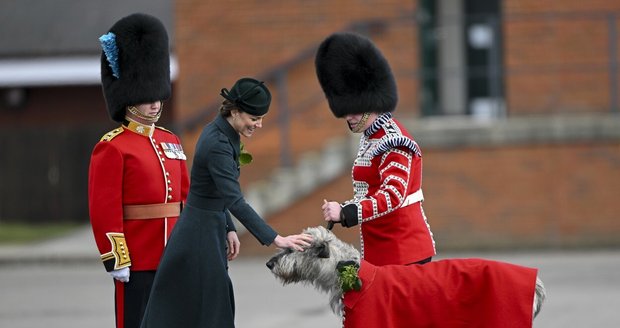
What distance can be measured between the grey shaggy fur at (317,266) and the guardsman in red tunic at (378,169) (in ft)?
0.67

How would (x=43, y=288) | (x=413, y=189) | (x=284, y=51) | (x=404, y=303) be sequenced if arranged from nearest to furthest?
1. (x=404, y=303)
2. (x=413, y=189)
3. (x=43, y=288)
4. (x=284, y=51)

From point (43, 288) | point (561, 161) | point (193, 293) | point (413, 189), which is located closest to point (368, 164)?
point (413, 189)

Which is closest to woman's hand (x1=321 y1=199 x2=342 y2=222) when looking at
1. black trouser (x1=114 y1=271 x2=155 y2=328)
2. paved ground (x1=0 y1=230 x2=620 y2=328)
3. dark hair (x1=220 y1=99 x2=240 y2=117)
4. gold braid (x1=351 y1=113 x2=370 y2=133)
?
gold braid (x1=351 y1=113 x2=370 y2=133)

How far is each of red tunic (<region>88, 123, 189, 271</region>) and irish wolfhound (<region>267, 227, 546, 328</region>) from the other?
3.03 feet

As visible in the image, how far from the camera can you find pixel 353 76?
23.9 ft

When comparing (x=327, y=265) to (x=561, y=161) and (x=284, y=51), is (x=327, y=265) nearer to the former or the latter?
(x=561, y=161)

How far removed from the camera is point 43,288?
46.2 ft

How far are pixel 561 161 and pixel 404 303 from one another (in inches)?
391

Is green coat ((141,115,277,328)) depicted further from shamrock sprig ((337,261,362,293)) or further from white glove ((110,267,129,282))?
shamrock sprig ((337,261,362,293))

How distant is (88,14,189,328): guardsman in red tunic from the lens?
268 inches

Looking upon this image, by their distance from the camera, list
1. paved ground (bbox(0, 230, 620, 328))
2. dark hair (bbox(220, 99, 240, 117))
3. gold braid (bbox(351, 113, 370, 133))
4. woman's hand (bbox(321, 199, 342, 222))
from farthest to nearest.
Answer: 1. paved ground (bbox(0, 230, 620, 328))
2. gold braid (bbox(351, 113, 370, 133))
3. dark hair (bbox(220, 99, 240, 117))
4. woman's hand (bbox(321, 199, 342, 222))

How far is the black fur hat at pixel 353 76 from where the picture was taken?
712cm

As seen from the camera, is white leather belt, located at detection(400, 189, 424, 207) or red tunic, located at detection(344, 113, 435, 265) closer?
red tunic, located at detection(344, 113, 435, 265)

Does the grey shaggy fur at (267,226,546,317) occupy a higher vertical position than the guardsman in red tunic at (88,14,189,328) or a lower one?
lower
